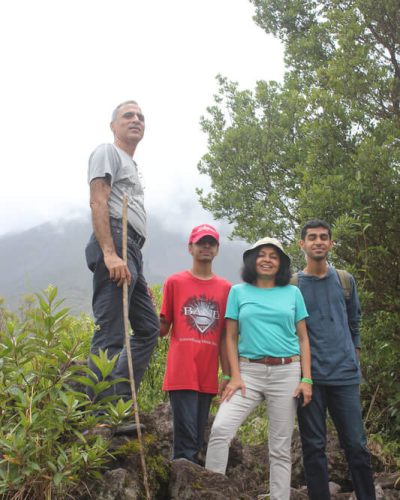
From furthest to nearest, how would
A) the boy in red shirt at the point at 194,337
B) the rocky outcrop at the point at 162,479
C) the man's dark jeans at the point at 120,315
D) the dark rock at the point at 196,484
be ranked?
the boy in red shirt at the point at 194,337, the man's dark jeans at the point at 120,315, the dark rock at the point at 196,484, the rocky outcrop at the point at 162,479

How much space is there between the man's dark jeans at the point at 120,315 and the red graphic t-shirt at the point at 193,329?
0.18 metres

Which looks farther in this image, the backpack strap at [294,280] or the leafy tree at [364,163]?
the leafy tree at [364,163]

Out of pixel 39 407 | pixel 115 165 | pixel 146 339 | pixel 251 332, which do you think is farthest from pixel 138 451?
pixel 115 165

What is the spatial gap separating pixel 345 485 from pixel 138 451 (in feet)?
9.86

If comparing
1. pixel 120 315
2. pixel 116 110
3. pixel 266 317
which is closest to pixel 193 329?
pixel 266 317

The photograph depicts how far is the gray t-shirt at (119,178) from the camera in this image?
12.7 ft

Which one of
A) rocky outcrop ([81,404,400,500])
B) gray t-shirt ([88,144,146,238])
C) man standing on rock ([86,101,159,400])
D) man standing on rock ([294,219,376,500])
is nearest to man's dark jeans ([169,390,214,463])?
rocky outcrop ([81,404,400,500])

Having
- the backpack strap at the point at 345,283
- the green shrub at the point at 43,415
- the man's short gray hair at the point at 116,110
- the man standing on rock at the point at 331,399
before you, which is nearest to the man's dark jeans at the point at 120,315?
the green shrub at the point at 43,415

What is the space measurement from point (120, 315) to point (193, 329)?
673 mm

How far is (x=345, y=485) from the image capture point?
5.33 m

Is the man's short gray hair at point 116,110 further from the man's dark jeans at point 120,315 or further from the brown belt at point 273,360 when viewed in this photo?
the brown belt at point 273,360

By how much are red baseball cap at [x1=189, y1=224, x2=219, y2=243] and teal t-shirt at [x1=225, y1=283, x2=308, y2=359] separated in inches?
18.1

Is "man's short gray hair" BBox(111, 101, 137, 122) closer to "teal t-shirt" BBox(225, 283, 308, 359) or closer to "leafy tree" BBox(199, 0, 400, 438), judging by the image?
"teal t-shirt" BBox(225, 283, 308, 359)

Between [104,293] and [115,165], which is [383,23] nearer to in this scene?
[115,165]
